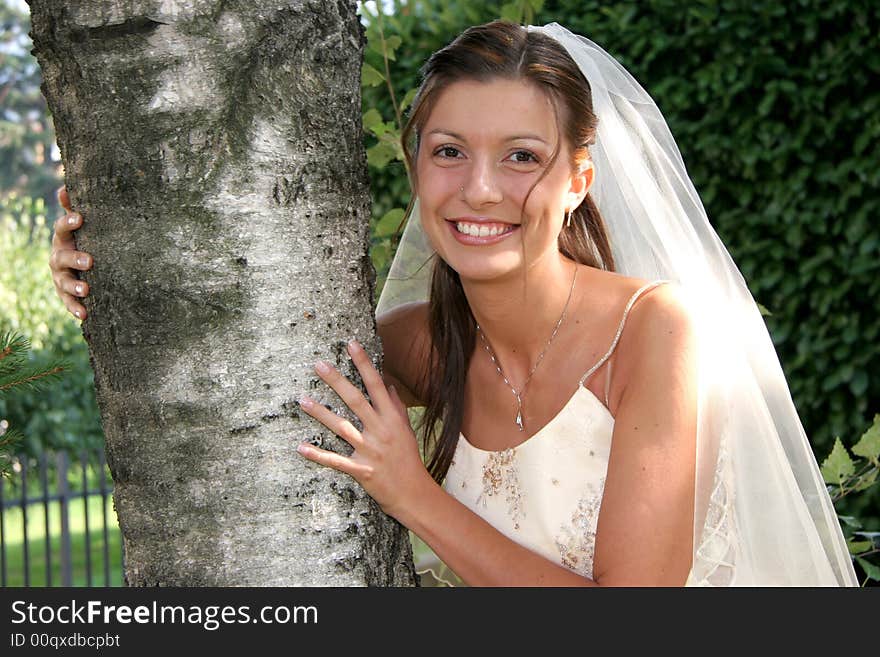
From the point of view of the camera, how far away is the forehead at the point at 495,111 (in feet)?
6.74

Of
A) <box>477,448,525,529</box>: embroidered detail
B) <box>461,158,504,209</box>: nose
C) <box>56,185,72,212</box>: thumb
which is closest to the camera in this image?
<box>56,185,72,212</box>: thumb

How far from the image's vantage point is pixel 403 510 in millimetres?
1742

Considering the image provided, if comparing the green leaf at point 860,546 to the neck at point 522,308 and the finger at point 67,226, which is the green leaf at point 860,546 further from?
the finger at point 67,226

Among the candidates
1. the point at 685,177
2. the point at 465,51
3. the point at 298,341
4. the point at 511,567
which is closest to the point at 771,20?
the point at 685,177

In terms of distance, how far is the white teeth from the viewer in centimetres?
210

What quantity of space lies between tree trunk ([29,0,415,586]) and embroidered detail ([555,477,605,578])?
0.85 m

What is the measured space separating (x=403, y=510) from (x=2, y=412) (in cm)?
736

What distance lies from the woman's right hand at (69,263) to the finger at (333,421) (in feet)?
1.37

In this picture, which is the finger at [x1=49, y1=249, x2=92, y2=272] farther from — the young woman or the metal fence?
the metal fence

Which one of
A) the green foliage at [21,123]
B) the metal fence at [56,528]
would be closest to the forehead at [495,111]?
the metal fence at [56,528]

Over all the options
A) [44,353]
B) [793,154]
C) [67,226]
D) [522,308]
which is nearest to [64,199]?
[67,226]

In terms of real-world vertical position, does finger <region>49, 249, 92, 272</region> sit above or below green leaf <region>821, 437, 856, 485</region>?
above

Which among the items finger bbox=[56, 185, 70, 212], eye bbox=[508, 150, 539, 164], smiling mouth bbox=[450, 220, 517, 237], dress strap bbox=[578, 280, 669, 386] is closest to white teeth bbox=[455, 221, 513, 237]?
smiling mouth bbox=[450, 220, 517, 237]
